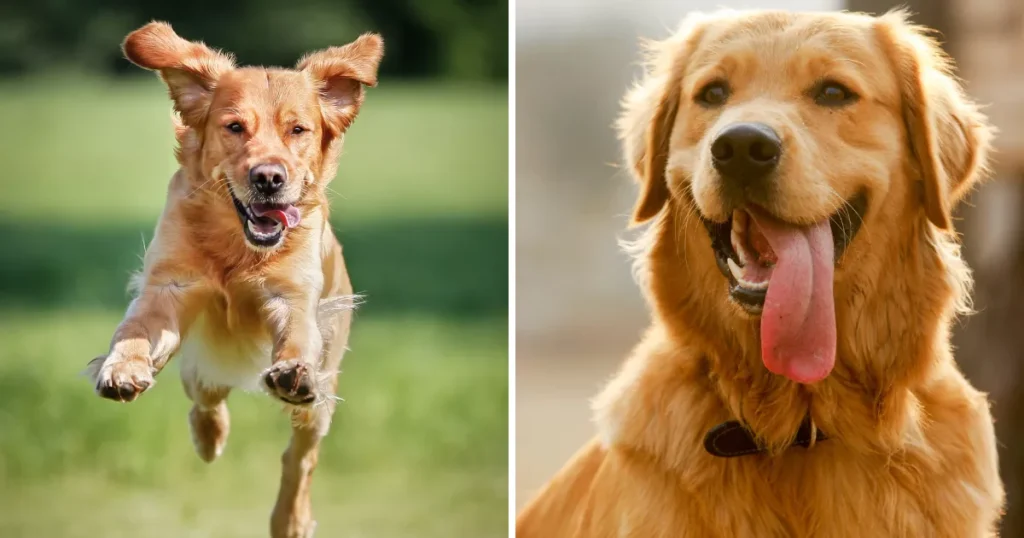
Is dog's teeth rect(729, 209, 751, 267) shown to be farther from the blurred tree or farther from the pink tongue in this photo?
the pink tongue

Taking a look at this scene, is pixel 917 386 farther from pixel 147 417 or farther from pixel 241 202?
pixel 147 417

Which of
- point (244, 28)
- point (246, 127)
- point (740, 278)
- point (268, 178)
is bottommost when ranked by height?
point (740, 278)

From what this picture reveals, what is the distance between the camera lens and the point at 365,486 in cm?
265

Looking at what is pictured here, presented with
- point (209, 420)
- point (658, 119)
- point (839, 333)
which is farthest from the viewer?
point (209, 420)

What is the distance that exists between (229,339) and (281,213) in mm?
343

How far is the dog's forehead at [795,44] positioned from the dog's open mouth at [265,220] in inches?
42.4

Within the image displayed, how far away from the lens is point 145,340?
2455 mm

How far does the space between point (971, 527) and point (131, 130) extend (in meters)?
2.21

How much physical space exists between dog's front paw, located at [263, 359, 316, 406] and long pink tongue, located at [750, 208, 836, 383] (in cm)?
112

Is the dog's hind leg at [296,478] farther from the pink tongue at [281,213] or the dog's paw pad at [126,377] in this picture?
the pink tongue at [281,213]

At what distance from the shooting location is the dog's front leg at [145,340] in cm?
246

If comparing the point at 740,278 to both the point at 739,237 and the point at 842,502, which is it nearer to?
the point at 739,237

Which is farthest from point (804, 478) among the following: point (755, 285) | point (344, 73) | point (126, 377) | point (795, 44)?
point (126, 377)

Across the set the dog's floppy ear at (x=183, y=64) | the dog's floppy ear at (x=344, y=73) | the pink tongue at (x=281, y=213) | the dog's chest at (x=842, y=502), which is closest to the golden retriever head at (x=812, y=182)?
the dog's chest at (x=842, y=502)
